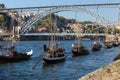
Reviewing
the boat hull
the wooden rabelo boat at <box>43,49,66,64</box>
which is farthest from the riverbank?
the wooden rabelo boat at <box>43,49,66,64</box>

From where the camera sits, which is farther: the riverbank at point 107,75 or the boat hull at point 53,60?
the boat hull at point 53,60

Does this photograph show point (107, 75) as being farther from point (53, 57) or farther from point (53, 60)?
point (53, 57)

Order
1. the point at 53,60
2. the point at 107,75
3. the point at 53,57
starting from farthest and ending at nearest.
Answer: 1. the point at 53,57
2. the point at 53,60
3. the point at 107,75

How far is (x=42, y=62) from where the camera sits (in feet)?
136

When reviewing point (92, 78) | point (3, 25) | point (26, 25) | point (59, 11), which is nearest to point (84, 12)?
point (59, 11)

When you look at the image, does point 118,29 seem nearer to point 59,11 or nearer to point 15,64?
point 59,11

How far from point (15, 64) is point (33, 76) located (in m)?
11.1

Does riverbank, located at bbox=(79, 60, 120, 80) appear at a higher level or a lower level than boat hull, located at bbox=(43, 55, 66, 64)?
higher

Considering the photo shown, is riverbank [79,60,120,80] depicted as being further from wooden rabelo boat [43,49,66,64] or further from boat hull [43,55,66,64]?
wooden rabelo boat [43,49,66,64]

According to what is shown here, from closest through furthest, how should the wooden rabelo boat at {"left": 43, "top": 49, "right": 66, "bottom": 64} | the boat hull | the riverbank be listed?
1. the riverbank
2. the boat hull
3. the wooden rabelo boat at {"left": 43, "top": 49, "right": 66, "bottom": 64}

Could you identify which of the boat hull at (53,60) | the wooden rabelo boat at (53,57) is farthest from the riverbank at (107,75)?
the wooden rabelo boat at (53,57)

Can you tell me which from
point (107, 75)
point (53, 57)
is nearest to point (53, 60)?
point (53, 57)

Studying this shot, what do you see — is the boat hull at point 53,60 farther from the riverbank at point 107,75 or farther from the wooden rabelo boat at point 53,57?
the riverbank at point 107,75

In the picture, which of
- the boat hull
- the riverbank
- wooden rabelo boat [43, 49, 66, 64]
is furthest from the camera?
wooden rabelo boat [43, 49, 66, 64]
